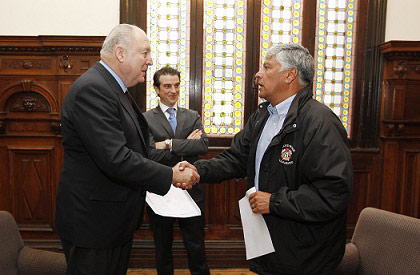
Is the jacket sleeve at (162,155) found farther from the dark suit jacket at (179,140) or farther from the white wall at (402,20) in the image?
the white wall at (402,20)

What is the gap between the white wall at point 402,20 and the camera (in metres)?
3.74

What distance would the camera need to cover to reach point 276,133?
1810 millimetres

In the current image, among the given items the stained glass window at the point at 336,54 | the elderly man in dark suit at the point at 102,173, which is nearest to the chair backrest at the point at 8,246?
the elderly man in dark suit at the point at 102,173

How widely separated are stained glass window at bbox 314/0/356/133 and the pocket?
2642 millimetres

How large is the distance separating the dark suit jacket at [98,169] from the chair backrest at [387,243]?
1.24 m

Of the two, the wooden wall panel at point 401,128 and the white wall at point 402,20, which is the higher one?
the white wall at point 402,20

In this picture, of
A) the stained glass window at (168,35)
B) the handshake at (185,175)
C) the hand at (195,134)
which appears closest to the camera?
the handshake at (185,175)

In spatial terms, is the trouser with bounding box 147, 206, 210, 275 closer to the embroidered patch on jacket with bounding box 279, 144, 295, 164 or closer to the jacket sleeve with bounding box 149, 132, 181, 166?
the jacket sleeve with bounding box 149, 132, 181, 166

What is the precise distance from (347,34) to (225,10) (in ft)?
4.00

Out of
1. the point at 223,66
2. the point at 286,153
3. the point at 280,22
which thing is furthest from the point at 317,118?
the point at 280,22

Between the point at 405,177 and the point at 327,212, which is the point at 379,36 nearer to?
the point at 405,177

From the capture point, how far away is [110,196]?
1.69 meters

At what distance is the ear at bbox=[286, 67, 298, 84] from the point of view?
1803 mm

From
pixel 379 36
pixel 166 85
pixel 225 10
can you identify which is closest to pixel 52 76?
pixel 166 85
